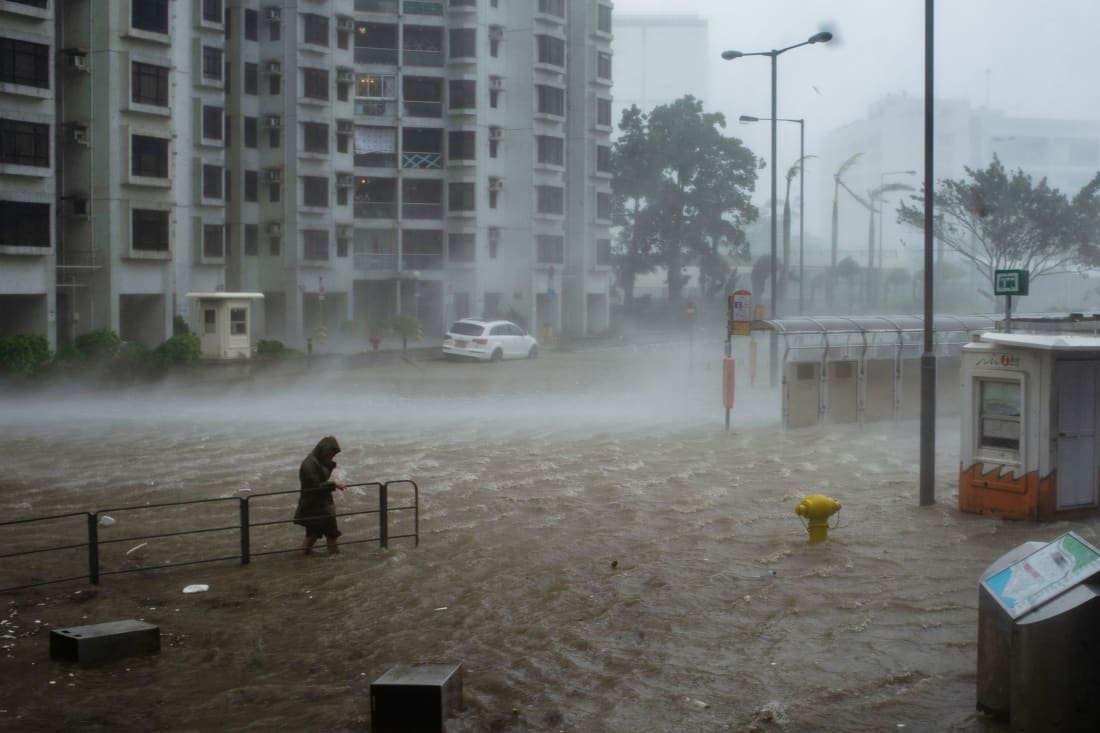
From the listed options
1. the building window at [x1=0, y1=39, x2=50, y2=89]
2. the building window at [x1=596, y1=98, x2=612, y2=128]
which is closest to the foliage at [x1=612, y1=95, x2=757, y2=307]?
the building window at [x1=596, y1=98, x2=612, y2=128]

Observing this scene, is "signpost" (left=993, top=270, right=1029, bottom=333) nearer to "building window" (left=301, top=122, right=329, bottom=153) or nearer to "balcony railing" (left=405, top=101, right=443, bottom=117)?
"building window" (left=301, top=122, right=329, bottom=153)

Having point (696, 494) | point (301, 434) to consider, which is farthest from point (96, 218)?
point (696, 494)

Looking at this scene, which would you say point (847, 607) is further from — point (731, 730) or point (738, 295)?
point (738, 295)

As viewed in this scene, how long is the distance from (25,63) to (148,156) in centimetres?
611

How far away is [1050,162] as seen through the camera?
99.2m

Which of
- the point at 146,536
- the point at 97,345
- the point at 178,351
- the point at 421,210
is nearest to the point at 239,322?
the point at 178,351

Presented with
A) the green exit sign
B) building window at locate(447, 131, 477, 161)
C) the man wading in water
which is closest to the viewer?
the man wading in water

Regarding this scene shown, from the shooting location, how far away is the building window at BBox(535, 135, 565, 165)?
60781 mm

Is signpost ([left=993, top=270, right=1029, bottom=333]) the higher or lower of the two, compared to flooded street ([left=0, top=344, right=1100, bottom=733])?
higher

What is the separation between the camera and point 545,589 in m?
11.7

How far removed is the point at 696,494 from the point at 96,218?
29.7 meters

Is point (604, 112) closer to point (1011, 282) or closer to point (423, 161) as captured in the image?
point (423, 161)

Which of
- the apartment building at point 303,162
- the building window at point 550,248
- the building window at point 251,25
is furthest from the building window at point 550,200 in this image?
the building window at point 251,25

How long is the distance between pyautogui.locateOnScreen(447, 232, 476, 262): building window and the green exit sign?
A: 4544 cm
